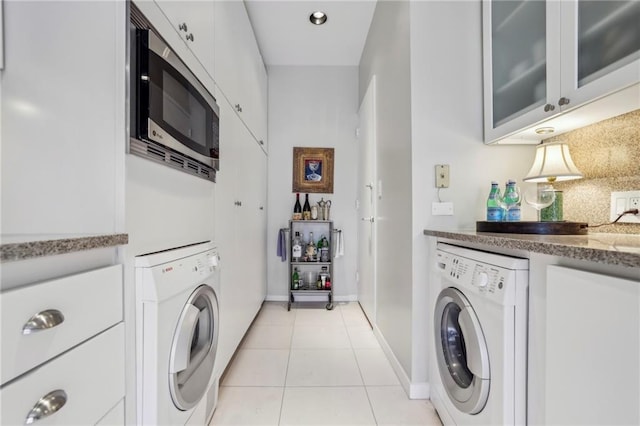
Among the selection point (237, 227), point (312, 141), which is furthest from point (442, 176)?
point (312, 141)

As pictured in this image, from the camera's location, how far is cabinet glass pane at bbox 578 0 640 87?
0.90 meters

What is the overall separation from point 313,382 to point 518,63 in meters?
1.99

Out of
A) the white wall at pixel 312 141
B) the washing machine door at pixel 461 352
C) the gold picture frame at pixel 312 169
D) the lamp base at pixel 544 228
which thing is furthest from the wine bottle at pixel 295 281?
the lamp base at pixel 544 228

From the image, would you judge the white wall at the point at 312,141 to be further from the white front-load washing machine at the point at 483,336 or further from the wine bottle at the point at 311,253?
the white front-load washing machine at the point at 483,336

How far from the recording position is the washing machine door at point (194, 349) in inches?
38.8

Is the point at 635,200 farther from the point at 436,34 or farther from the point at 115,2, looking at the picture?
the point at 115,2

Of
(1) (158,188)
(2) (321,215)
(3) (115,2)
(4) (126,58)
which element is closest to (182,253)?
(1) (158,188)

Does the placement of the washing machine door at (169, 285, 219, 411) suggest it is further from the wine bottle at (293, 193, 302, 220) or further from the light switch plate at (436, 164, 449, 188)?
the wine bottle at (293, 193, 302, 220)

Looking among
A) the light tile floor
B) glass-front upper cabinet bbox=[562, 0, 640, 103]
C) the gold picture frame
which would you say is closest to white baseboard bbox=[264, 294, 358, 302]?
the light tile floor

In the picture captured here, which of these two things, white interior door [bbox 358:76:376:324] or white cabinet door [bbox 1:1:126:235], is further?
white interior door [bbox 358:76:376:324]

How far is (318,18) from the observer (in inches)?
96.7

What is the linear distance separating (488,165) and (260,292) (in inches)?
86.3

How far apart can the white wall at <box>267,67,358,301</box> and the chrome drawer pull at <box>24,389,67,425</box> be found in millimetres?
2640

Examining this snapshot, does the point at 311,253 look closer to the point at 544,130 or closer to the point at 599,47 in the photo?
the point at 544,130
